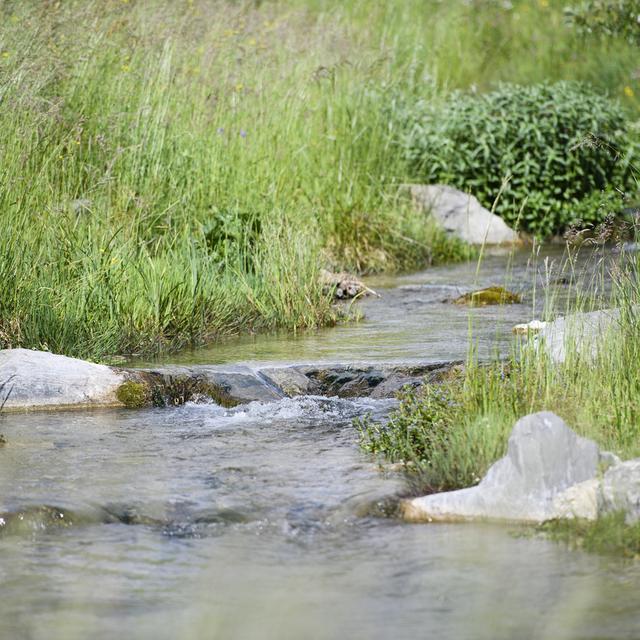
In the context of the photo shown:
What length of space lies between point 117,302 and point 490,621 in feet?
16.2

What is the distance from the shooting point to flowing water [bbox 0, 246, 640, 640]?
12.8ft

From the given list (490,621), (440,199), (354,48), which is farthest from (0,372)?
(354,48)

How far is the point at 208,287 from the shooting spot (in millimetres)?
9008

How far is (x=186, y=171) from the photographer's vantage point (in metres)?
10.5

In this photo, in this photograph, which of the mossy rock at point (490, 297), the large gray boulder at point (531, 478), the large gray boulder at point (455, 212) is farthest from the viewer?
the large gray boulder at point (455, 212)

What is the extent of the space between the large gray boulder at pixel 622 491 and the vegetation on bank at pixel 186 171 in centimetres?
401

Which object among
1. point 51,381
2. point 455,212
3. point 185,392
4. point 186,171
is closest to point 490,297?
point 186,171

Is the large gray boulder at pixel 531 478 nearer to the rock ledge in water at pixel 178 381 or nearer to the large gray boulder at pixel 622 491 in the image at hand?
the large gray boulder at pixel 622 491

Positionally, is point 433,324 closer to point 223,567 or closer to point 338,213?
point 338,213

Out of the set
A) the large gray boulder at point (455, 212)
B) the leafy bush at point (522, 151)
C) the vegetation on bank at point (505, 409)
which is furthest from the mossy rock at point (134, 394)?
the leafy bush at point (522, 151)

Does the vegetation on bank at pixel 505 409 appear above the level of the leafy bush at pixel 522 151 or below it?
below

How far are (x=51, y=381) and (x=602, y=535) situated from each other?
354 centimetres

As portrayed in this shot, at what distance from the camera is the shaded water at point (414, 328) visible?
7.93m

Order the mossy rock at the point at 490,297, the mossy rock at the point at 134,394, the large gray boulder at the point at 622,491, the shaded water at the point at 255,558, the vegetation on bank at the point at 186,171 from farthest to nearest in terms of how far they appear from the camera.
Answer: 1. the mossy rock at the point at 490,297
2. the vegetation on bank at the point at 186,171
3. the mossy rock at the point at 134,394
4. the large gray boulder at the point at 622,491
5. the shaded water at the point at 255,558
